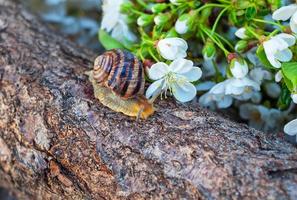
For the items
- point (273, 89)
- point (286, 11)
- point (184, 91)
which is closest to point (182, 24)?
point (184, 91)

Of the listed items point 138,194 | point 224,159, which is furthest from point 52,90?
point 224,159

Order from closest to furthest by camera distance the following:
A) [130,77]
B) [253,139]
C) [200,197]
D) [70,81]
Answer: [200,197]
[253,139]
[130,77]
[70,81]

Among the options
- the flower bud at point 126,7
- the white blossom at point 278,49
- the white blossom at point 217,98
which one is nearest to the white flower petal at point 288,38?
the white blossom at point 278,49

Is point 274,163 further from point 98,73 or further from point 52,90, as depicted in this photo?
point 52,90

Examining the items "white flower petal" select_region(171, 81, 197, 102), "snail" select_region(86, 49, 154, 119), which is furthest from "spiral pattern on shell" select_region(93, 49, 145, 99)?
"white flower petal" select_region(171, 81, 197, 102)

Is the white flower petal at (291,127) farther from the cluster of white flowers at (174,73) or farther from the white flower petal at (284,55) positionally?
the cluster of white flowers at (174,73)

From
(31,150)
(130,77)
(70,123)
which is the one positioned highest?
(130,77)

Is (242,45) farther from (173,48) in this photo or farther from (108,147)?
(108,147)

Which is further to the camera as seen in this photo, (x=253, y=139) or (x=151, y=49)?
(x=151, y=49)

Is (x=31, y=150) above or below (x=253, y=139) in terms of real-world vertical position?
below
